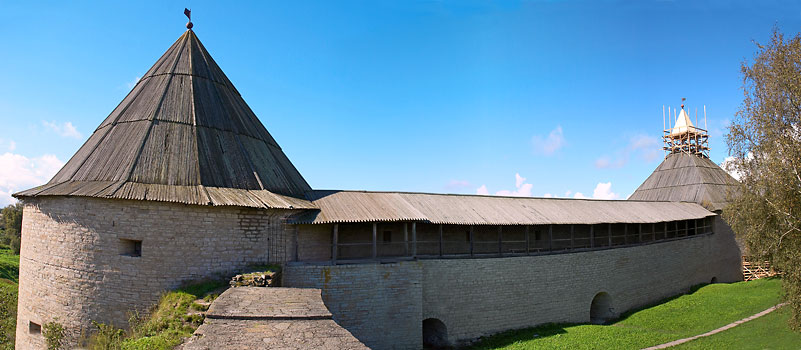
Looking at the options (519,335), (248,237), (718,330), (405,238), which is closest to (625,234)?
(718,330)

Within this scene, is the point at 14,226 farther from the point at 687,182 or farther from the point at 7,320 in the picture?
the point at 687,182

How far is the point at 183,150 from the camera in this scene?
12.0m

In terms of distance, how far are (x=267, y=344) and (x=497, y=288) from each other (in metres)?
9.80

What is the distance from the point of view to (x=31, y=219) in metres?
Result: 11.8

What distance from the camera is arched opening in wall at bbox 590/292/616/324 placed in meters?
17.4

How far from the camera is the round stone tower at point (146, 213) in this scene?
10625 mm

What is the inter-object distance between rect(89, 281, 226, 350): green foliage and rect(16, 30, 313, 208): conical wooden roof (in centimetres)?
218

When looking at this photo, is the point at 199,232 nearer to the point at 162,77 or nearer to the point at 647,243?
the point at 162,77

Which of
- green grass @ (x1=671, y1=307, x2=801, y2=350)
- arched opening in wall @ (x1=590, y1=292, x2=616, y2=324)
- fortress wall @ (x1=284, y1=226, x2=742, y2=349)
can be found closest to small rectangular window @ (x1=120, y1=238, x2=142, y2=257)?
fortress wall @ (x1=284, y1=226, x2=742, y2=349)

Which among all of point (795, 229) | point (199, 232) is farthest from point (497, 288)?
point (199, 232)

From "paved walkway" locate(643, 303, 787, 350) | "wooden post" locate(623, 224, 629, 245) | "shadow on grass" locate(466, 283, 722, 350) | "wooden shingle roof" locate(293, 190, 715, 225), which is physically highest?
"wooden shingle roof" locate(293, 190, 715, 225)

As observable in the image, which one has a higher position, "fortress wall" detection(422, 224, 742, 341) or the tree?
the tree

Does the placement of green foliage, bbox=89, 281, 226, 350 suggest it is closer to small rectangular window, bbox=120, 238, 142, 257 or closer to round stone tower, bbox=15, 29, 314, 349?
round stone tower, bbox=15, 29, 314, 349

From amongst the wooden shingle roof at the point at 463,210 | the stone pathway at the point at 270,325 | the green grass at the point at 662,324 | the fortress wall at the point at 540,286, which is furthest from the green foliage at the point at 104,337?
the green grass at the point at 662,324
